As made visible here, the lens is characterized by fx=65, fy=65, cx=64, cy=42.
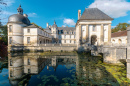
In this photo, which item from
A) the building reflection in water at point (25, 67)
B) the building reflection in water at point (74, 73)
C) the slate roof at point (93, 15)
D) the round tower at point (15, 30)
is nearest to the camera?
the building reflection in water at point (74, 73)

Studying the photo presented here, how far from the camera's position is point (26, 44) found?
19.8m

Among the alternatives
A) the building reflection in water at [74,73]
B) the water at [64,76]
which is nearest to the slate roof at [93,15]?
the building reflection in water at [74,73]

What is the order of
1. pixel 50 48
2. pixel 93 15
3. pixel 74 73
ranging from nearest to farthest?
pixel 74 73 → pixel 93 15 → pixel 50 48

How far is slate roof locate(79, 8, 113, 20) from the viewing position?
57.1 feet

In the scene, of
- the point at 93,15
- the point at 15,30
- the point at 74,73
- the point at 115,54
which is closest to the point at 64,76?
the point at 74,73

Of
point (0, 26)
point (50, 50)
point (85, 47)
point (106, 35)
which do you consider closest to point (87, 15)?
point (106, 35)

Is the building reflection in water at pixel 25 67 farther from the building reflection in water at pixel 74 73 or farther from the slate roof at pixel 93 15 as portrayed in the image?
the slate roof at pixel 93 15

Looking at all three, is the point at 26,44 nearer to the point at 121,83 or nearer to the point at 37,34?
the point at 37,34

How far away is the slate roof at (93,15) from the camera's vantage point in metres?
17.4

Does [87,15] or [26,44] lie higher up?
[87,15]

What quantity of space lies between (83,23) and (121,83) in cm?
1510

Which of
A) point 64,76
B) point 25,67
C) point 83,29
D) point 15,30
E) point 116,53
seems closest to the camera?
point 64,76

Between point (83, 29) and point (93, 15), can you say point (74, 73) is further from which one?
point (93, 15)

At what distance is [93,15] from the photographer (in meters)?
18.0
